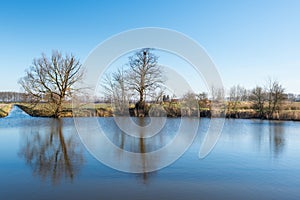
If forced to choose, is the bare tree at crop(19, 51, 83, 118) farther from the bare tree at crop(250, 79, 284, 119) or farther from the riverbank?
the bare tree at crop(250, 79, 284, 119)

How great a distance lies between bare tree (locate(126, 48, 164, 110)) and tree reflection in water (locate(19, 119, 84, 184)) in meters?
10.6

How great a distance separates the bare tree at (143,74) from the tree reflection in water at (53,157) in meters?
10.6

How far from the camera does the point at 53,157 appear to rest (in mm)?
5543

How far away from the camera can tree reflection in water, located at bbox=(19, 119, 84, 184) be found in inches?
168

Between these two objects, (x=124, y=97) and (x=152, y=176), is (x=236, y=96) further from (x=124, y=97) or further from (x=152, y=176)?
(x=152, y=176)

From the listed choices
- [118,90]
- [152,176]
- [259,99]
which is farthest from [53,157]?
[259,99]

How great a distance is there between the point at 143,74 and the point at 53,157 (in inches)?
518

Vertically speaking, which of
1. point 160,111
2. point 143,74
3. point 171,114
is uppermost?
point 143,74

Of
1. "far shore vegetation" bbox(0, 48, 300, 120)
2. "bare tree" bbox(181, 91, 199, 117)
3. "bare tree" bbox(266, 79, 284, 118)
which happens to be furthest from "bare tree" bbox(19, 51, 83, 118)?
"bare tree" bbox(266, 79, 284, 118)

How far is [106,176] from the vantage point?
13.5 ft

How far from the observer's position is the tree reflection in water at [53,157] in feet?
14.0

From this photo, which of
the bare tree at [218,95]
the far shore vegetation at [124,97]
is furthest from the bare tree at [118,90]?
the bare tree at [218,95]

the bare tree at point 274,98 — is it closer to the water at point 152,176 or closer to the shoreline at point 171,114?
the shoreline at point 171,114

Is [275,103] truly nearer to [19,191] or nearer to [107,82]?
[107,82]
